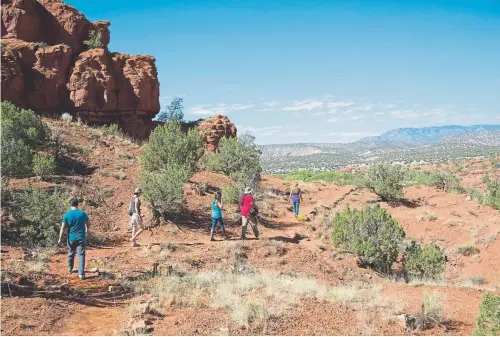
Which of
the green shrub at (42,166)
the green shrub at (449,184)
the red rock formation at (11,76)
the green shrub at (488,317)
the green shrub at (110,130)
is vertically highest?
the red rock formation at (11,76)

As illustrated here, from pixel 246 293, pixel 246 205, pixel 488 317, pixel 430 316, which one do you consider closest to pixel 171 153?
pixel 246 205

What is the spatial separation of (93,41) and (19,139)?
56.9 feet

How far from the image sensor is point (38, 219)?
36.6ft

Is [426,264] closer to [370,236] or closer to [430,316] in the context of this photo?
[370,236]

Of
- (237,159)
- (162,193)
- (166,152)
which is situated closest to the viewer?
Result: (162,193)

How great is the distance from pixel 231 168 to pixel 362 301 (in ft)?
58.3

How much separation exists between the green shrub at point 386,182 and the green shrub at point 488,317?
770 inches

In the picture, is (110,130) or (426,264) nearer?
(426,264)

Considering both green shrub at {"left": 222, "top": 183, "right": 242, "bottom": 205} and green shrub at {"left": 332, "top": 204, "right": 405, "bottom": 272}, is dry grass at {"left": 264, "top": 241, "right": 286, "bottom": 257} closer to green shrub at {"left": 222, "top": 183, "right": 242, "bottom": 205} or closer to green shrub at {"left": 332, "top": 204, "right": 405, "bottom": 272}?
green shrub at {"left": 332, "top": 204, "right": 405, "bottom": 272}

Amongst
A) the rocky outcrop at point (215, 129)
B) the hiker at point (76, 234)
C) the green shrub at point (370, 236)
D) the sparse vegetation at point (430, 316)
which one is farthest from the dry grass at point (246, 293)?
the rocky outcrop at point (215, 129)

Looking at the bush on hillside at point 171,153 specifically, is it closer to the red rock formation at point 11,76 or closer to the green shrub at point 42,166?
the green shrub at point 42,166

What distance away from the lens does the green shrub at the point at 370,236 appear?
475 inches

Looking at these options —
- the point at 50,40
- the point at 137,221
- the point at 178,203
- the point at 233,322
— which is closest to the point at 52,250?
the point at 137,221

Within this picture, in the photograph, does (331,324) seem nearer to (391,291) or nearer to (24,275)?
(391,291)
